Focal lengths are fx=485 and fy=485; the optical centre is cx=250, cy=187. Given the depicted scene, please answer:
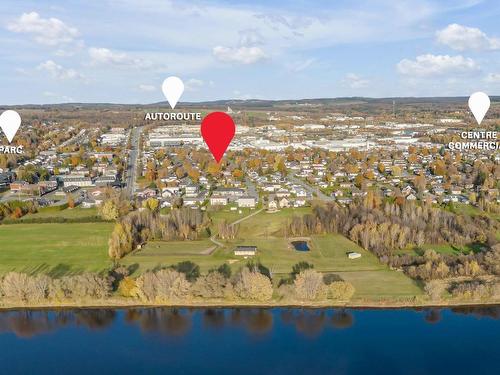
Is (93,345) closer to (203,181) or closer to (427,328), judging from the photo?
(427,328)

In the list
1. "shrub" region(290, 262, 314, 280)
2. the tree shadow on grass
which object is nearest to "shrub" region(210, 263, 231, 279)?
"shrub" region(290, 262, 314, 280)

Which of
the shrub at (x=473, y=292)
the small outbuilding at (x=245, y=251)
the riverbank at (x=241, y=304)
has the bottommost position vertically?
the riverbank at (x=241, y=304)

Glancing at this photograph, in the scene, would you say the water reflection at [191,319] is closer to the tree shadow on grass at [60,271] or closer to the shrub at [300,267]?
the tree shadow on grass at [60,271]

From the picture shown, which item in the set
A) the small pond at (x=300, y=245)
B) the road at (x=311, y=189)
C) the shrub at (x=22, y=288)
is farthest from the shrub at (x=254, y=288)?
the road at (x=311, y=189)

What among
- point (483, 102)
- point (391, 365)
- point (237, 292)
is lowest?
point (391, 365)

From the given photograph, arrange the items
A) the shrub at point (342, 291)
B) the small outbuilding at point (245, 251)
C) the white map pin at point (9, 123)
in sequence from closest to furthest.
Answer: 1. the shrub at point (342, 291)
2. the small outbuilding at point (245, 251)
3. the white map pin at point (9, 123)

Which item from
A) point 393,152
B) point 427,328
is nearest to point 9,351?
point 427,328
